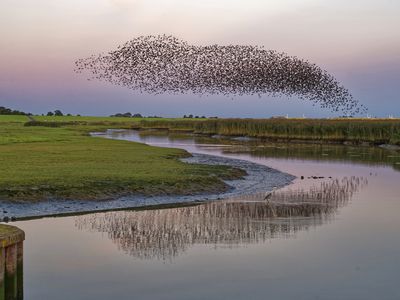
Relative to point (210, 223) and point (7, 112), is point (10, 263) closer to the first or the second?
point (210, 223)

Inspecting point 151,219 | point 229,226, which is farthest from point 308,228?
point 151,219

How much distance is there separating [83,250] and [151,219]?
4045 mm

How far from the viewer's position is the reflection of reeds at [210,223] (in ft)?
48.4

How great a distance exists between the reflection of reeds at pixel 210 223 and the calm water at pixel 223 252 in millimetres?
29

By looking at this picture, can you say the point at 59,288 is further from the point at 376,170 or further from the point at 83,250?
the point at 376,170

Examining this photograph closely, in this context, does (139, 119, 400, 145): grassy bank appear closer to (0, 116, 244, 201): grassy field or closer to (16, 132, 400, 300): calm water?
(0, 116, 244, 201): grassy field

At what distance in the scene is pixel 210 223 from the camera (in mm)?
17172

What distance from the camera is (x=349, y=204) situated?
2150cm

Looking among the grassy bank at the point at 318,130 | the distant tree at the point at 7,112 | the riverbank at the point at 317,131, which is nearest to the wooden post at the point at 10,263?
the grassy bank at the point at 318,130

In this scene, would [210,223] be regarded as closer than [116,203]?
Yes

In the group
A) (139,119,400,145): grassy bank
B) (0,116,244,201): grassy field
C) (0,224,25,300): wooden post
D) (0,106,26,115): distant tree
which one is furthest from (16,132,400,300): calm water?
(0,106,26,115): distant tree

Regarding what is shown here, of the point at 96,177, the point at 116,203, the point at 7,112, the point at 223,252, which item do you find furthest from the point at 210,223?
the point at 7,112

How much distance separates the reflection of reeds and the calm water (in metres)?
0.03

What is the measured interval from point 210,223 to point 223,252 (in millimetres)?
3484
